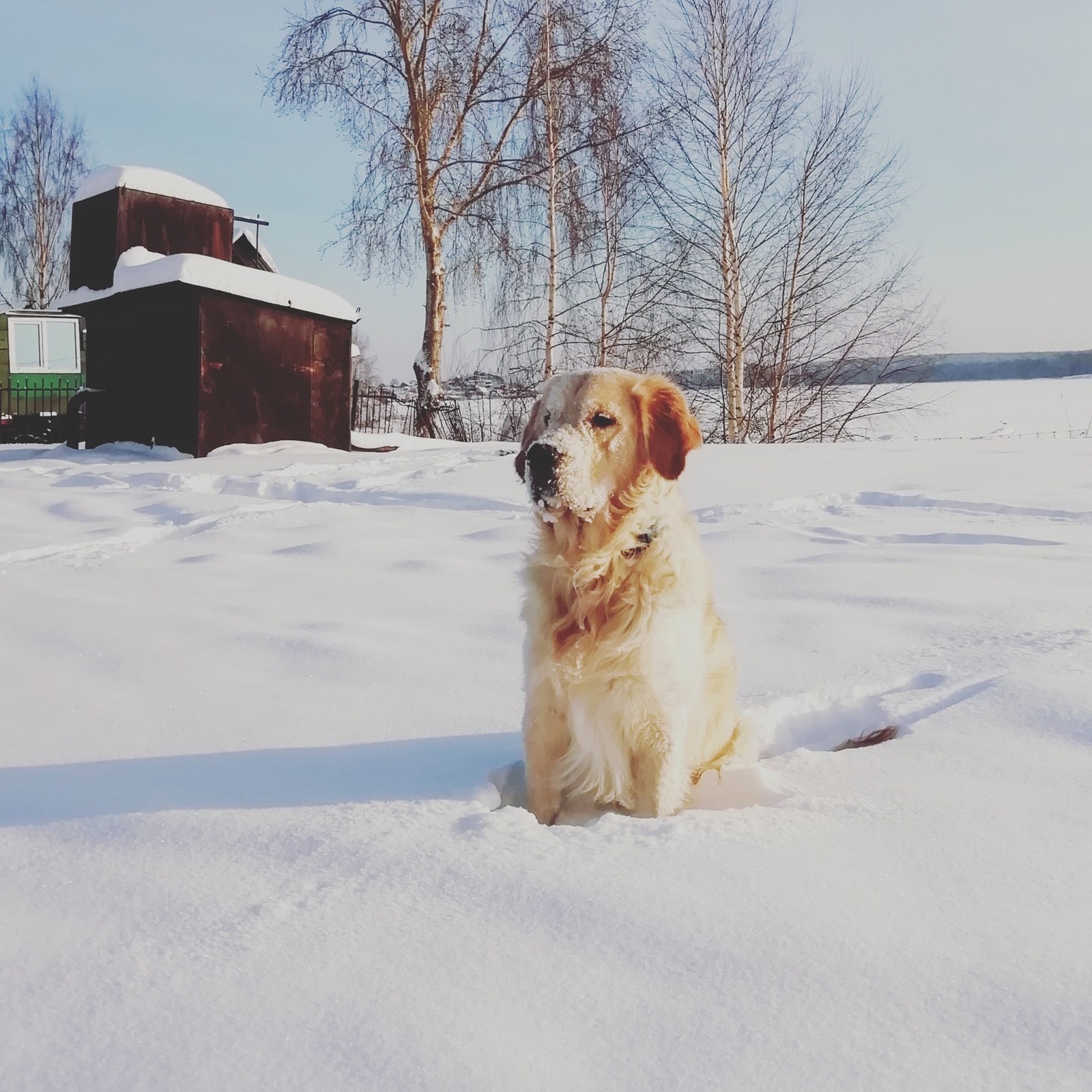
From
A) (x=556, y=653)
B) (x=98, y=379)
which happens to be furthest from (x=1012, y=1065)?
(x=98, y=379)

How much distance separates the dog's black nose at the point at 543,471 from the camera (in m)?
2.16

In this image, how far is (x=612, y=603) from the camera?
222 cm

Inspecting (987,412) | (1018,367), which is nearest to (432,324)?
(987,412)

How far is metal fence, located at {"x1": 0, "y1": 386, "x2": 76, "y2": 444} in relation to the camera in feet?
59.6

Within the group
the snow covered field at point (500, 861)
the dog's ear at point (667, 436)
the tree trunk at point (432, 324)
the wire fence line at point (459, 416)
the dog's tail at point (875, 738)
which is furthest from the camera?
the wire fence line at point (459, 416)

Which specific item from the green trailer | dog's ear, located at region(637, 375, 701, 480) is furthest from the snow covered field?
the green trailer

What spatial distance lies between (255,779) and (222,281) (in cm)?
1068

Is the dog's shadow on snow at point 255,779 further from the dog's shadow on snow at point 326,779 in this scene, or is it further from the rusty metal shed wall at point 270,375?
the rusty metal shed wall at point 270,375

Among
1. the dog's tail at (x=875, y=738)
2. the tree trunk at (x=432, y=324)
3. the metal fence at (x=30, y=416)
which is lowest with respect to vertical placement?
the dog's tail at (x=875, y=738)

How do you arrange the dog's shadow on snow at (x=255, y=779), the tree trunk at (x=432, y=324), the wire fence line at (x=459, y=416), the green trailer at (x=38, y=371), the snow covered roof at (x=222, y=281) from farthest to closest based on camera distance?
the green trailer at (x=38, y=371) → the wire fence line at (x=459, y=416) → the tree trunk at (x=432, y=324) → the snow covered roof at (x=222, y=281) → the dog's shadow on snow at (x=255, y=779)

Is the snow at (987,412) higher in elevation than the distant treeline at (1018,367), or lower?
lower

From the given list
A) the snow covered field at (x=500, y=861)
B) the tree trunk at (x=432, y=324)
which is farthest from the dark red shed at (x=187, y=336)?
the snow covered field at (x=500, y=861)

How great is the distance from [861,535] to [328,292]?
9555mm

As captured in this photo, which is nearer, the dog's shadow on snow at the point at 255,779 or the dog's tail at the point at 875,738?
the dog's shadow on snow at the point at 255,779
